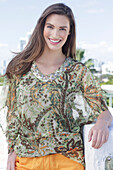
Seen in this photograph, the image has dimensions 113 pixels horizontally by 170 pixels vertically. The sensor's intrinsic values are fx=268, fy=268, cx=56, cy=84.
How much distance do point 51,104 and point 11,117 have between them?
0.25m

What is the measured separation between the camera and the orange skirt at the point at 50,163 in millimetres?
1286

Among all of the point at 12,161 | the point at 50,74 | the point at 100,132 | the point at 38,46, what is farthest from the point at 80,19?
the point at 100,132

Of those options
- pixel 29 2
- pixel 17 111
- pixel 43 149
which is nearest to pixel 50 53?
pixel 17 111

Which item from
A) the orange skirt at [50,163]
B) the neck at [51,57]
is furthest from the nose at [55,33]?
the orange skirt at [50,163]

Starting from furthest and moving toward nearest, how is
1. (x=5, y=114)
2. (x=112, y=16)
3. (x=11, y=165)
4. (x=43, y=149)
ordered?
(x=112, y=16)
(x=5, y=114)
(x=11, y=165)
(x=43, y=149)

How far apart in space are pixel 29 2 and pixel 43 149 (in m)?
61.7

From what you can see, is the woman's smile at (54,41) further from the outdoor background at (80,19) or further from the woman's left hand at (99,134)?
the outdoor background at (80,19)

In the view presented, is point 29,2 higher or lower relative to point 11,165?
higher

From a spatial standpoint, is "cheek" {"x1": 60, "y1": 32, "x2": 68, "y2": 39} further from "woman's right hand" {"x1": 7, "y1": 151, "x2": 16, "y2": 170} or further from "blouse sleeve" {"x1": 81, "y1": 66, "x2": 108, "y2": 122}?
"woman's right hand" {"x1": 7, "y1": 151, "x2": 16, "y2": 170}

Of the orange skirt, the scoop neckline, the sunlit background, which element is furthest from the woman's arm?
the sunlit background

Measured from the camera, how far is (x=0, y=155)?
77.0 inches

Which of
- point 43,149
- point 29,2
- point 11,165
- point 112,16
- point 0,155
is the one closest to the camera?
point 43,149

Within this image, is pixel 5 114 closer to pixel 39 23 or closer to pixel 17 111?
pixel 17 111

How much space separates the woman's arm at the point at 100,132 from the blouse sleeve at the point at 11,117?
1.39 ft
